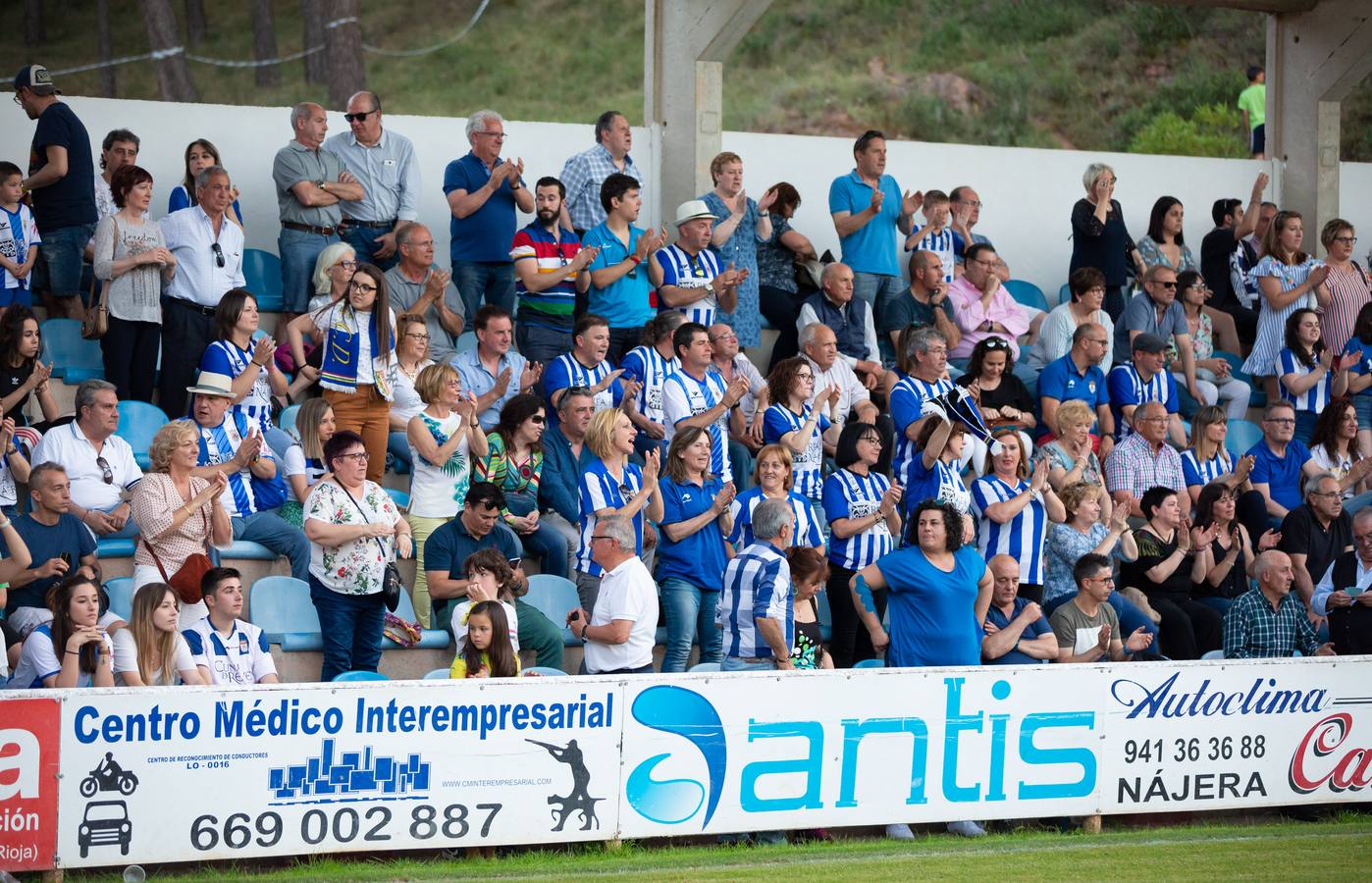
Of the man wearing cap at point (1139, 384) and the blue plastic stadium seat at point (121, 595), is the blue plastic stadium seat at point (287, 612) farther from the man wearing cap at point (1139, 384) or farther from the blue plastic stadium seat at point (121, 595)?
the man wearing cap at point (1139, 384)

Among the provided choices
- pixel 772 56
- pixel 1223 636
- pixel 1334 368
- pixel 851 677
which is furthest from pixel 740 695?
pixel 772 56

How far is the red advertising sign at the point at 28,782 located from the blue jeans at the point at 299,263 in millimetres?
4922

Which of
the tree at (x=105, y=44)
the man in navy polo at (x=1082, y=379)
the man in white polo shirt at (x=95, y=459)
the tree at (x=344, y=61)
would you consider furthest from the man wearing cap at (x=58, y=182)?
the tree at (x=344, y=61)

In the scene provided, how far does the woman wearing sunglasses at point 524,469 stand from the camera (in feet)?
32.7

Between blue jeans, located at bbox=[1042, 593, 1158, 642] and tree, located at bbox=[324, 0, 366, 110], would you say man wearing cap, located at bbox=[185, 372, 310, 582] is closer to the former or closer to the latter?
blue jeans, located at bbox=[1042, 593, 1158, 642]

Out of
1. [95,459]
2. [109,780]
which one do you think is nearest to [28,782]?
[109,780]

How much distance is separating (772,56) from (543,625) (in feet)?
76.2

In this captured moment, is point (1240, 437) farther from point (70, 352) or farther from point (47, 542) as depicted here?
point (47, 542)

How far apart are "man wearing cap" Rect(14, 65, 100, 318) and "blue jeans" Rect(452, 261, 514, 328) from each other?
8.14 feet

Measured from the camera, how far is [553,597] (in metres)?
9.52

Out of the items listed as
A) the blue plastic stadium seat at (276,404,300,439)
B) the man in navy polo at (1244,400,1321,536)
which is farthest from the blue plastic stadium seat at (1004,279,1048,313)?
the blue plastic stadium seat at (276,404,300,439)

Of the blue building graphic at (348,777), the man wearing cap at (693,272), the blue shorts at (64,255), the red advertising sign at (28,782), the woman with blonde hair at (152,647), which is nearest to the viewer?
the red advertising sign at (28,782)

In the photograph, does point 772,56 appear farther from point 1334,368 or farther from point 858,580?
point 858,580

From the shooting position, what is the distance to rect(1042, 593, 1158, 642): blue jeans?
1021cm
